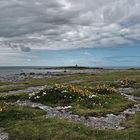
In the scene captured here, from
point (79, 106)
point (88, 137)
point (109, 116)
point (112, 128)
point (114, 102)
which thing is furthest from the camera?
point (114, 102)

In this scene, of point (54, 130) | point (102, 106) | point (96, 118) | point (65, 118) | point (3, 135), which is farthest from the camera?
point (102, 106)

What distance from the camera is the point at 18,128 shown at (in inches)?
1134

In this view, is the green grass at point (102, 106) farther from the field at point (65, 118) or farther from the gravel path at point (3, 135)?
the gravel path at point (3, 135)

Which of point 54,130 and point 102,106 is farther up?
point 102,106

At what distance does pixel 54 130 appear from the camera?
1088 inches

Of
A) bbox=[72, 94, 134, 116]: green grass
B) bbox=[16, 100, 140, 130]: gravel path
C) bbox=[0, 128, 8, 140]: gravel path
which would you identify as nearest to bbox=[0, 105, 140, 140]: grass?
bbox=[0, 128, 8, 140]: gravel path

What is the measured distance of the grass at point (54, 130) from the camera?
2600cm

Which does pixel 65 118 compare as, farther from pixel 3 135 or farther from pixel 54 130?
pixel 3 135

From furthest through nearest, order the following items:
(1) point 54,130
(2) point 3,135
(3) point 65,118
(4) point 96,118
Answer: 1. (4) point 96,118
2. (3) point 65,118
3. (2) point 3,135
4. (1) point 54,130

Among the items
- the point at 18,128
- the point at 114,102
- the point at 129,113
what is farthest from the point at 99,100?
the point at 18,128

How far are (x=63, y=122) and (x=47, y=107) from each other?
29.6 feet

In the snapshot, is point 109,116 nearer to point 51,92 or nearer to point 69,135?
point 69,135

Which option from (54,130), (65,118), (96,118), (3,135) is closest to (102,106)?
(96,118)

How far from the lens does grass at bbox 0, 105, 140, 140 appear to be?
2600cm
